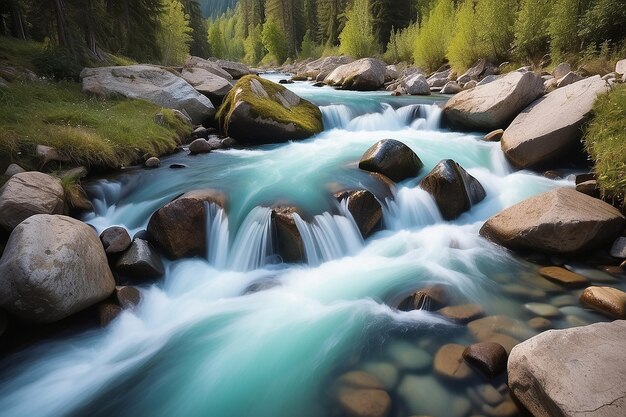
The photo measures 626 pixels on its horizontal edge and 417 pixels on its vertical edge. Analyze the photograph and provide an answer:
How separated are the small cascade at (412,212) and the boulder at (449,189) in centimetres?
13

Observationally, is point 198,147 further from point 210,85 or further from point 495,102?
point 495,102

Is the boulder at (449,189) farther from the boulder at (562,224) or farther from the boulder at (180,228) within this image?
the boulder at (180,228)

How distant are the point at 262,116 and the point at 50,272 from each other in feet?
24.3

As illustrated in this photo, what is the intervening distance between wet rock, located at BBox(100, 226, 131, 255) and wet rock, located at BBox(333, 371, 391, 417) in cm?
364

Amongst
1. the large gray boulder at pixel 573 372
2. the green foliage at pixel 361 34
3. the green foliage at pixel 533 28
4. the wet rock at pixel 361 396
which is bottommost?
the wet rock at pixel 361 396

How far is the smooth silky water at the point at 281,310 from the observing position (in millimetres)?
3654

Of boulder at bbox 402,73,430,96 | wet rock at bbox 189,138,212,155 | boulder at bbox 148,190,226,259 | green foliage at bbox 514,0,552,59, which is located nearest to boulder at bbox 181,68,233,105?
wet rock at bbox 189,138,212,155

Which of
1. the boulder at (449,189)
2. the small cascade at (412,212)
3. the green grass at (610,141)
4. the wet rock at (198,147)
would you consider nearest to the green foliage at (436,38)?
the green grass at (610,141)

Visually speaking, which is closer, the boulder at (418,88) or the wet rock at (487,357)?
the wet rock at (487,357)

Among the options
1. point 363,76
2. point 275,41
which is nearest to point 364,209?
point 363,76

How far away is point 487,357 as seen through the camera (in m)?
3.48

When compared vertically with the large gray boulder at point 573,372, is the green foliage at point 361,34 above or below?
above

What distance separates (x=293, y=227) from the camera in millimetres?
5762

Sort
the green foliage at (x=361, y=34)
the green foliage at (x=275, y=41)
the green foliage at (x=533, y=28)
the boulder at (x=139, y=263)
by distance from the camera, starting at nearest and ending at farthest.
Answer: the boulder at (x=139, y=263) → the green foliage at (x=533, y=28) → the green foliage at (x=361, y=34) → the green foliage at (x=275, y=41)
